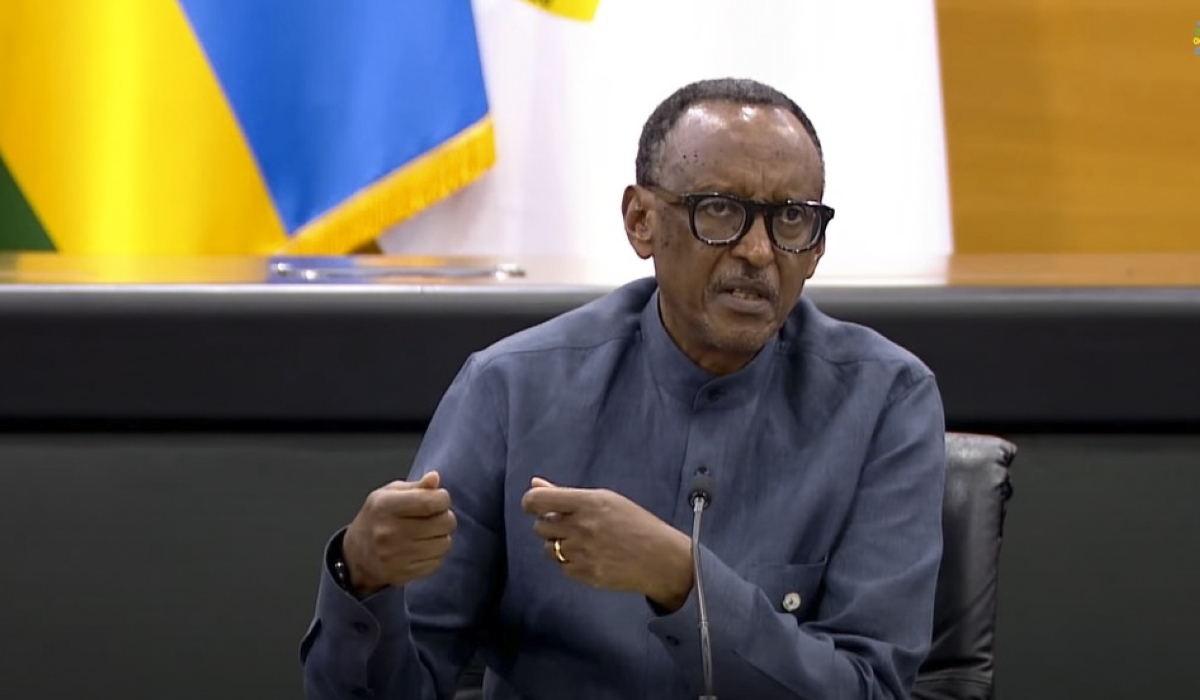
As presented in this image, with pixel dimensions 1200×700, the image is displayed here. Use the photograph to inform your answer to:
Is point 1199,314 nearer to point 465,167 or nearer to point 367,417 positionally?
point 367,417

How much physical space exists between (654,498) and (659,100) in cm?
156

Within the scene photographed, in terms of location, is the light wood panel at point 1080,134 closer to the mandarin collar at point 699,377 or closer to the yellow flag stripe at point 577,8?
the yellow flag stripe at point 577,8

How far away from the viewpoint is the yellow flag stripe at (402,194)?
2.71 meters

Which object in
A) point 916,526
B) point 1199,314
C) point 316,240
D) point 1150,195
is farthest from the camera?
point 1150,195

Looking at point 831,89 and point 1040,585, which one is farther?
point 831,89

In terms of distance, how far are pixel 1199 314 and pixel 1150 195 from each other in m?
1.31

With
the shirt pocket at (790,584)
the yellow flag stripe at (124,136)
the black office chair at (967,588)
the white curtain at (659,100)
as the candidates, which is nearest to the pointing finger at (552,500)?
the shirt pocket at (790,584)

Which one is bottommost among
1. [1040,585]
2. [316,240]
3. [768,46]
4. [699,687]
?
[1040,585]

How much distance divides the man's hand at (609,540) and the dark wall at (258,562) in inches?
28.3

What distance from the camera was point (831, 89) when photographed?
2.75 metres

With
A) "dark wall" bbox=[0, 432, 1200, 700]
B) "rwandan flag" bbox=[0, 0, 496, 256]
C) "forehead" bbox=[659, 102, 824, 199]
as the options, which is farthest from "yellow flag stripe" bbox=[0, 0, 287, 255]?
"forehead" bbox=[659, 102, 824, 199]

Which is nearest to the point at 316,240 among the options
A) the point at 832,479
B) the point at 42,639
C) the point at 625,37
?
the point at 625,37

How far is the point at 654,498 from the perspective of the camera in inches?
51.7

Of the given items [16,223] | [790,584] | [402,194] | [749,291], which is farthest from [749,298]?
[16,223]
